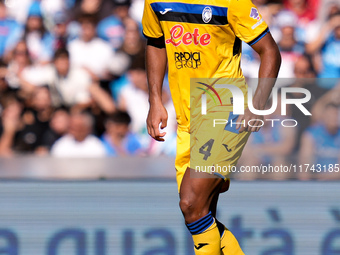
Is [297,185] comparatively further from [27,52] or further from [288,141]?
[27,52]

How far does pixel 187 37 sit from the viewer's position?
3.51 m

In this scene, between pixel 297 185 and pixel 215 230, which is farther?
pixel 297 185

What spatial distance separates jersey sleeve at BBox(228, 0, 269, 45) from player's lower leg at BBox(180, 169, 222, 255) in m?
0.89

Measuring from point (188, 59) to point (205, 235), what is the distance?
3.54 feet

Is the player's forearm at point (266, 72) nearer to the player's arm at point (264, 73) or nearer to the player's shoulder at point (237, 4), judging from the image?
the player's arm at point (264, 73)

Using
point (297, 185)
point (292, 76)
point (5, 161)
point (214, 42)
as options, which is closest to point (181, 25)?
point (214, 42)

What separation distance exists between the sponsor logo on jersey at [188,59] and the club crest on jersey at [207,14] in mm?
213

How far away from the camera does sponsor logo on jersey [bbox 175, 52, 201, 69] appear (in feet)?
11.6

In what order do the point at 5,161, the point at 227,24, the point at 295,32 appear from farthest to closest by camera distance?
1. the point at 295,32
2. the point at 5,161
3. the point at 227,24

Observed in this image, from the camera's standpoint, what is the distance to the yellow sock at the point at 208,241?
11.4ft

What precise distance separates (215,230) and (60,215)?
1531 millimetres

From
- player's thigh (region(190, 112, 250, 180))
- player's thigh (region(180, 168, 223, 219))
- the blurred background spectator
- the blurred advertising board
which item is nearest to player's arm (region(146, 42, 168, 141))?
player's thigh (region(190, 112, 250, 180))

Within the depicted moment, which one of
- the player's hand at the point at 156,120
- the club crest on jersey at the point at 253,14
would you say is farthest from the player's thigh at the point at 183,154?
the club crest on jersey at the point at 253,14

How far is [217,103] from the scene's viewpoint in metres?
3.61
